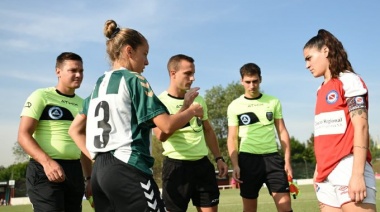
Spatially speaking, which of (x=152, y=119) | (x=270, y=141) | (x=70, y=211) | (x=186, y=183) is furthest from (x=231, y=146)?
(x=152, y=119)

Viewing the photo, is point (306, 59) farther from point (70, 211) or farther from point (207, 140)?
point (70, 211)

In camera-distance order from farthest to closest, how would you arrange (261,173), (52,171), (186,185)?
1. (261,173)
2. (186,185)
3. (52,171)

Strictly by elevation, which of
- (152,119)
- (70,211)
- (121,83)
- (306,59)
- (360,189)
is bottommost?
(70,211)

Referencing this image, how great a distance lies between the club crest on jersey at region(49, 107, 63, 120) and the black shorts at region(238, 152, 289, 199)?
3290 millimetres

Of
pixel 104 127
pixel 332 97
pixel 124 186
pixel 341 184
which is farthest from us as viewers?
pixel 332 97

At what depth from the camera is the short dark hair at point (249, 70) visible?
7438mm

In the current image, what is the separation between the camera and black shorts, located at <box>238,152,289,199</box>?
7098 mm

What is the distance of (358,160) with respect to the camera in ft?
12.3

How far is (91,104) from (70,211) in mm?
2408

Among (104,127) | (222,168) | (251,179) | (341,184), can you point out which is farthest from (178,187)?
(104,127)

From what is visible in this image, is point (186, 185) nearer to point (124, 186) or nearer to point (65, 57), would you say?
point (65, 57)

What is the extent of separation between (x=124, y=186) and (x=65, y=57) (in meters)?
3.21

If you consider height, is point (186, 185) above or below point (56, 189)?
below

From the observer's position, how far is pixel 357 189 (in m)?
3.66
